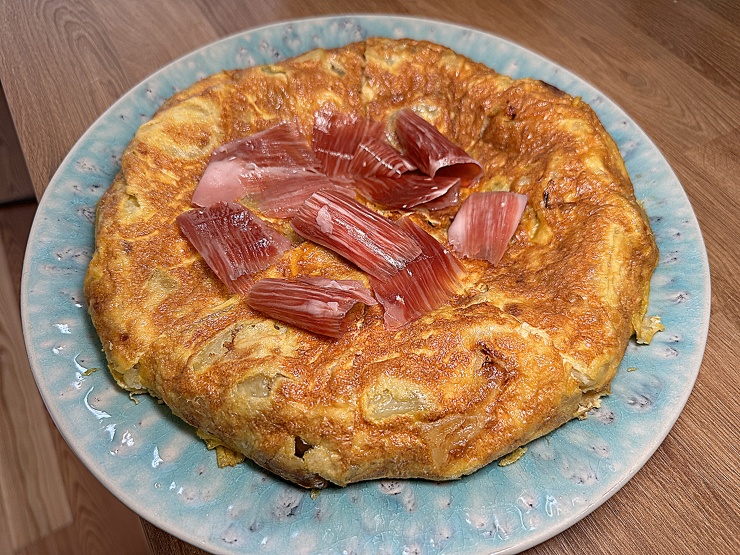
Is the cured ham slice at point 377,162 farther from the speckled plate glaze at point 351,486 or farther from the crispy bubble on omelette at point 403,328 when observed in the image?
the speckled plate glaze at point 351,486

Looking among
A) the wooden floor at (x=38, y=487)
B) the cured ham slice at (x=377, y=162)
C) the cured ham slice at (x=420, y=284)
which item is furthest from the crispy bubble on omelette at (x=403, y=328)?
the wooden floor at (x=38, y=487)

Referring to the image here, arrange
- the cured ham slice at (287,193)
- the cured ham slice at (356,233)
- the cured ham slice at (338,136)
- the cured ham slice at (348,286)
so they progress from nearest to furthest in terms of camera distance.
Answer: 1. the cured ham slice at (348,286)
2. the cured ham slice at (356,233)
3. the cured ham slice at (287,193)
4. the cured ham slice at (338,136)

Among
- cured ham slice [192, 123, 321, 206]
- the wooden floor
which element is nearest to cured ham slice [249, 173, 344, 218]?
cured ham slice [192, 123, 321, 206]

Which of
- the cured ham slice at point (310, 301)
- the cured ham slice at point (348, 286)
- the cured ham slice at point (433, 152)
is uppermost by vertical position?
the cured ham slice at point (433, 152)

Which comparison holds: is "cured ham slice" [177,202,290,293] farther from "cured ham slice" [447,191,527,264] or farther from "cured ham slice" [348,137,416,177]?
"cured ham slice" [447,191,527,264]

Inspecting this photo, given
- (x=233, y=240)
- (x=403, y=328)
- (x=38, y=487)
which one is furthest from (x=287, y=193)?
→ (x=38, y=487)

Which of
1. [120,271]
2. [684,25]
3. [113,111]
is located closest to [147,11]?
[113,111]

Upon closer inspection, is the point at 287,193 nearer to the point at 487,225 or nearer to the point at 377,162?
the point at 377,162

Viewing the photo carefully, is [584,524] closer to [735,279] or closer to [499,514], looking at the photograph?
[499,514]
